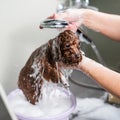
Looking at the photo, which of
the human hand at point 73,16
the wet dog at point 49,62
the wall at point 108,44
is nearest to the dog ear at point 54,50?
the wet dog at point 49,62

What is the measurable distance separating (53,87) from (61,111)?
12 centimetres

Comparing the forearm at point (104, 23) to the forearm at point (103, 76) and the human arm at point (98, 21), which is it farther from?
the forearm at point (103, 76)

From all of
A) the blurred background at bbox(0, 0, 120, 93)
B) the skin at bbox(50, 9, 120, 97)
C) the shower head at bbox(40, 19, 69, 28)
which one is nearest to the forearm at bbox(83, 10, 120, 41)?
the skin at bbox(50, 9, 120, 97)

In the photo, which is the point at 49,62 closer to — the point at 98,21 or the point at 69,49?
the point at 69,49

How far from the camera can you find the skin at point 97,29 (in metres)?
0.84

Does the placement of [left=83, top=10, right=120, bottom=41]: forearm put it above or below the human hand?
below

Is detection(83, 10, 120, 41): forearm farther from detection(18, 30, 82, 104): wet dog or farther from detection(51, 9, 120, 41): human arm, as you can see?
detection(18, 30, 82, 104): wet dog

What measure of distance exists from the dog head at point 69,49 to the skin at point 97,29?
4 centimetres

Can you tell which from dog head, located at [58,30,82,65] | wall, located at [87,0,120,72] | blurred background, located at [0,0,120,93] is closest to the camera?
dog head, located at [58,30,82,65]

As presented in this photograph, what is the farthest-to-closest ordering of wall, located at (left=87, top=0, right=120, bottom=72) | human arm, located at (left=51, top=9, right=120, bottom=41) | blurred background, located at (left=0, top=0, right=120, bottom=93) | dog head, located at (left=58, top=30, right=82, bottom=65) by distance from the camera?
wall, located at (left=87, top=0, right=120, bottom=72) → human arm, located at (left=51, top=9, right=120, bottom=41) → blurred background, located at (left=0, top=0, right=120, bottom=93) → dog head, located at (left=58, top=30, right=82, bottom=65)

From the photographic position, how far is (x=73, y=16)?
105 cm

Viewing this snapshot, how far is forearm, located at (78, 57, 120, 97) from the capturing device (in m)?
0.83

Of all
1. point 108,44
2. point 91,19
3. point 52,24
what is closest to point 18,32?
point 52,24

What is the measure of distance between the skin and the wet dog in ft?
0.18
